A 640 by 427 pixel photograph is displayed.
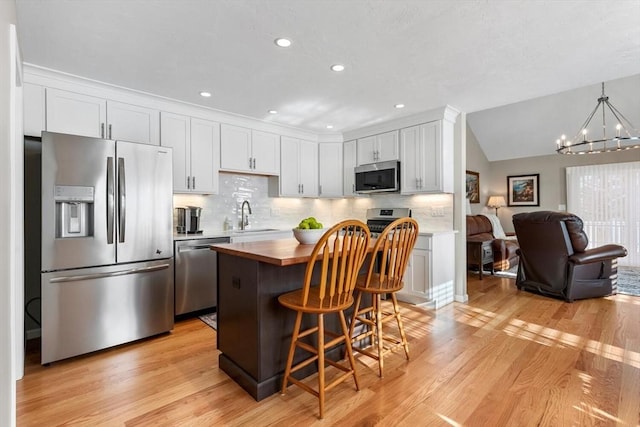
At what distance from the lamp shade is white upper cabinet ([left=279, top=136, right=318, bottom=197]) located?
Answer: 5.04m

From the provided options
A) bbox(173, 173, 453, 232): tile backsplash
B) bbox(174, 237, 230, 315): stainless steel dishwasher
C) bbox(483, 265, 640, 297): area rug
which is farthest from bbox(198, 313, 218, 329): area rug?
bbox(483, 265, 640, 297): area rug

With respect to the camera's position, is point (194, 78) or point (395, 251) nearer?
point (395, 251)

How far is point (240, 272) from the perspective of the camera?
2.12m

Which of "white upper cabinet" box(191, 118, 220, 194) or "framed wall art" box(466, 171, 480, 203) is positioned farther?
"framed wall art" box(466, 171, 480, 203)

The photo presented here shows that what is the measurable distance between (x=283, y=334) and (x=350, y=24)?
81.7 inches

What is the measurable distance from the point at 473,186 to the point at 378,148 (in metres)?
4.00

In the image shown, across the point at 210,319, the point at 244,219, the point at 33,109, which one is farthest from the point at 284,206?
the point at 33,109

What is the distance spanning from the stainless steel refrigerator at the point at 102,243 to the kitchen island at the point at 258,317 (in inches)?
39.1

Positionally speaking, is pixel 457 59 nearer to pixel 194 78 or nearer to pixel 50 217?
pixel 194 78

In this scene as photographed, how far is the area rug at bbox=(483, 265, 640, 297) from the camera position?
4.43 metres

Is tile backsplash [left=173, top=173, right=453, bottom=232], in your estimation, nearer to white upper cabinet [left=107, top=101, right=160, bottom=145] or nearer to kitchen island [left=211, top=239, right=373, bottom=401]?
white upper cabinet [left=107, top=101, right=160, bottom=145]

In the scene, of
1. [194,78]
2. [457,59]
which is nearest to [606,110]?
[457,59]

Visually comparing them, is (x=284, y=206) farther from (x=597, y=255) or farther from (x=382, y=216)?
(x=597, y=255)

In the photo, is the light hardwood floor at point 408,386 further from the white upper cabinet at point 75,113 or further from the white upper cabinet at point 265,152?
the white upper cabinet at point 265,152
